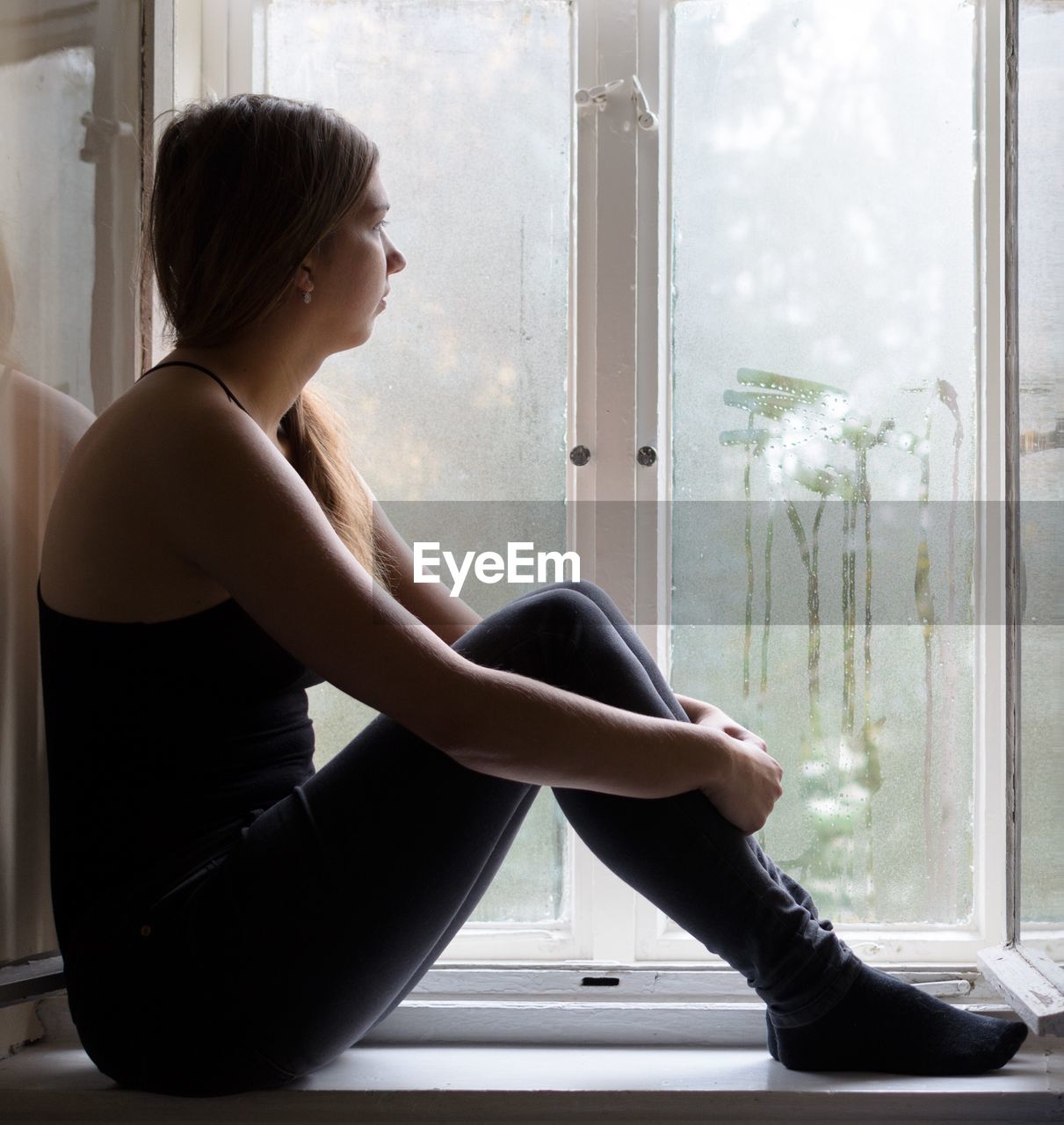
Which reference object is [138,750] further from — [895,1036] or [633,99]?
[633,99]

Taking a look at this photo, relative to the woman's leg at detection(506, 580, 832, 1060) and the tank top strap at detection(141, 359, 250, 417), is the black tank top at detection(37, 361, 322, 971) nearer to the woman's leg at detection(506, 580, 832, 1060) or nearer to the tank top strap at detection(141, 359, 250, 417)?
the tank top strap at detection(141, 359, 250, 417)

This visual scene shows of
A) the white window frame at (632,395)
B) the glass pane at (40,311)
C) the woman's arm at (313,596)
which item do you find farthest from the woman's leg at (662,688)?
the glass pane at (40,311)

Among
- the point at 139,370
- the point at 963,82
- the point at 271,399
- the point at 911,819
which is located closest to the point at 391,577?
the point at 271,399

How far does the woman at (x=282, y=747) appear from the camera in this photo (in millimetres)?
887

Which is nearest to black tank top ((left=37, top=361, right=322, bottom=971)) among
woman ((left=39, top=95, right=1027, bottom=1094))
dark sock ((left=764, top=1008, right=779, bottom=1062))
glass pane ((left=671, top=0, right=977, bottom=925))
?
woman ((left=39, top=95, right=1027, bottom=1094))

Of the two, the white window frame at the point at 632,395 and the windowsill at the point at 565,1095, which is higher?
the white window frame at the point at 632,395

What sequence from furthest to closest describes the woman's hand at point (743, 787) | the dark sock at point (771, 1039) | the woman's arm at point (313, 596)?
the dark sock at point (771, 1039) < the woman's hand at point (743, 787) < the woman's arm at point (313, 596)

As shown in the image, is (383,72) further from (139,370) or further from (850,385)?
(850,385)

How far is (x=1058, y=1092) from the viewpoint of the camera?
102 centimetres

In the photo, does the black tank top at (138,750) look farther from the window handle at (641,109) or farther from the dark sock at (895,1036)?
the window handle at (641,109)

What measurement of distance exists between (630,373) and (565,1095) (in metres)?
0.86

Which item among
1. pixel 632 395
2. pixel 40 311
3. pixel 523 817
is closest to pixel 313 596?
pixel 523 817

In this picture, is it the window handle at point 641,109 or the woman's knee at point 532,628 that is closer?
the woman's knee at point 532,628

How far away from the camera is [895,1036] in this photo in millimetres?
1022
